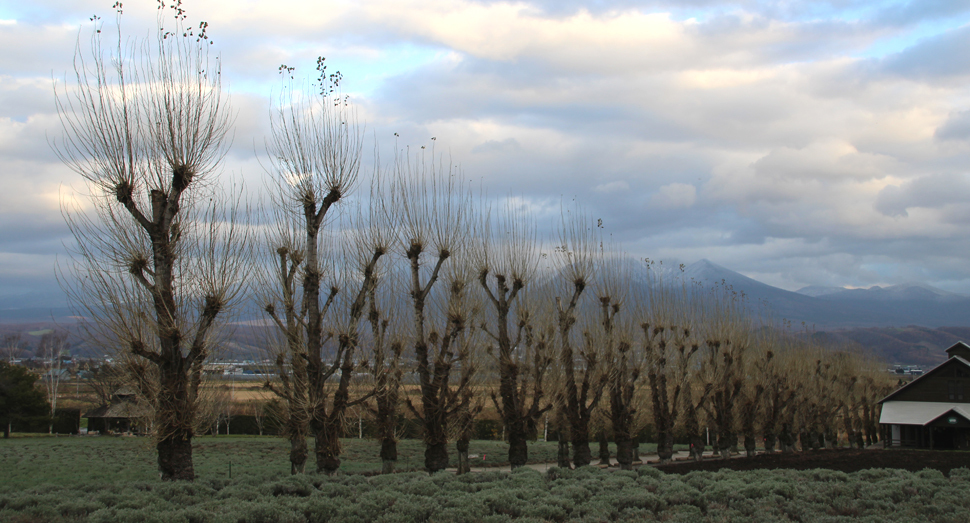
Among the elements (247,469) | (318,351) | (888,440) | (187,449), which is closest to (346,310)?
(318,351)

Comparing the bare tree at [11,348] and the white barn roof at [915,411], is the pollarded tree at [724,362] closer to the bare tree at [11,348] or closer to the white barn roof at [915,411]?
the white barn roof at [915,411]

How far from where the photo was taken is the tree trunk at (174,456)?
1250 centimetres

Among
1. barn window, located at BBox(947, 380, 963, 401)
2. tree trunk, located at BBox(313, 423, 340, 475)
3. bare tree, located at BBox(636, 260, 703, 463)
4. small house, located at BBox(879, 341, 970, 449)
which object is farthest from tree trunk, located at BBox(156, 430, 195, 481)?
barn window, located at BBox(947, 380, 963, 401)

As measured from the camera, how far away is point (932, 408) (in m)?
42.9

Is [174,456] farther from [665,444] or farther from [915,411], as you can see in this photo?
[915,411]

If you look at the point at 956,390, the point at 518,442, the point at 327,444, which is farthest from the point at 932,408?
the point at 327,444

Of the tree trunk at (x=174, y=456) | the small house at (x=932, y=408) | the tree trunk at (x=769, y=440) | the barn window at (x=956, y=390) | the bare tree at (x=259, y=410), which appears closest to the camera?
the tree trunk at (x=174, y=456)

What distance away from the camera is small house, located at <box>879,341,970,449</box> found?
41.0 m

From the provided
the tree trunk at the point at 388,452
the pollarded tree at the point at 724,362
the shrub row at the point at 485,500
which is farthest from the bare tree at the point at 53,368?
the pollarded tree at the point at 724,362

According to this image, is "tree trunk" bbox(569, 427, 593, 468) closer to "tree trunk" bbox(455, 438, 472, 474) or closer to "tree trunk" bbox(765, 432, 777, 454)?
"tree trunk" bbox(455, 438, 472, 474)

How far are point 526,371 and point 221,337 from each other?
38.7ft

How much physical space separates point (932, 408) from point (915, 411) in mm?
1153

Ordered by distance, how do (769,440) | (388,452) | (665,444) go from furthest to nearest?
(769,440) < (665,444) < (388,452)

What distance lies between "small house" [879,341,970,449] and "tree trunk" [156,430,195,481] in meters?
45.0
